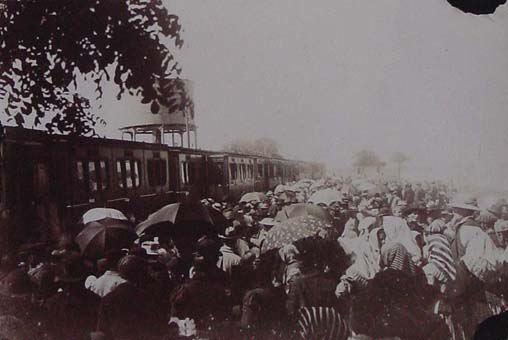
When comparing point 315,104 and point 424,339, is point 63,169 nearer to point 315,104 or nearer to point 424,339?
point 315,104

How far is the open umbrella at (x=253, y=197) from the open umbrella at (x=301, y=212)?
178 millimetres

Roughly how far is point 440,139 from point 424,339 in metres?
1.40

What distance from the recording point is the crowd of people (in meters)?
3.18

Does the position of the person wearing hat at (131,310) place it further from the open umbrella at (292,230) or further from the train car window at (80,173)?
the open umbrella at (292,230)

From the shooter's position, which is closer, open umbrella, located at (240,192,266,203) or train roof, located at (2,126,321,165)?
train roof, located at (2,126,321,165)

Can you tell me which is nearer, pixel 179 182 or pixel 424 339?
pixel 424 339

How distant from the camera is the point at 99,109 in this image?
326 centimetres

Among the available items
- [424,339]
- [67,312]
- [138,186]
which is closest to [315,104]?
[138,186]

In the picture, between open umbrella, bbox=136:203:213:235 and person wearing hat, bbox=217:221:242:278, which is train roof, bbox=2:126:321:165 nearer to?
open umbrella, bbox=136:203:213:235

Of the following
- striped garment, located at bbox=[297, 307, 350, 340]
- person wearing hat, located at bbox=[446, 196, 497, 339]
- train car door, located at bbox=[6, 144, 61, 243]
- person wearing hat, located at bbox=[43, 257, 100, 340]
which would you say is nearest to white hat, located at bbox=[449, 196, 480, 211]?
person wearing hat, located at bbox=[446, 196, 497, 339]

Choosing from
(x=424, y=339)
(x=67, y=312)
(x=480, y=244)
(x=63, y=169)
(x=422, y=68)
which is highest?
(x=422, y=68)

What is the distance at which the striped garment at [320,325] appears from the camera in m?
3.18

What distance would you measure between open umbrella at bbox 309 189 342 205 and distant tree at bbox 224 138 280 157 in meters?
0.40

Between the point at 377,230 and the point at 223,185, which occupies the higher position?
the point at 223,185
